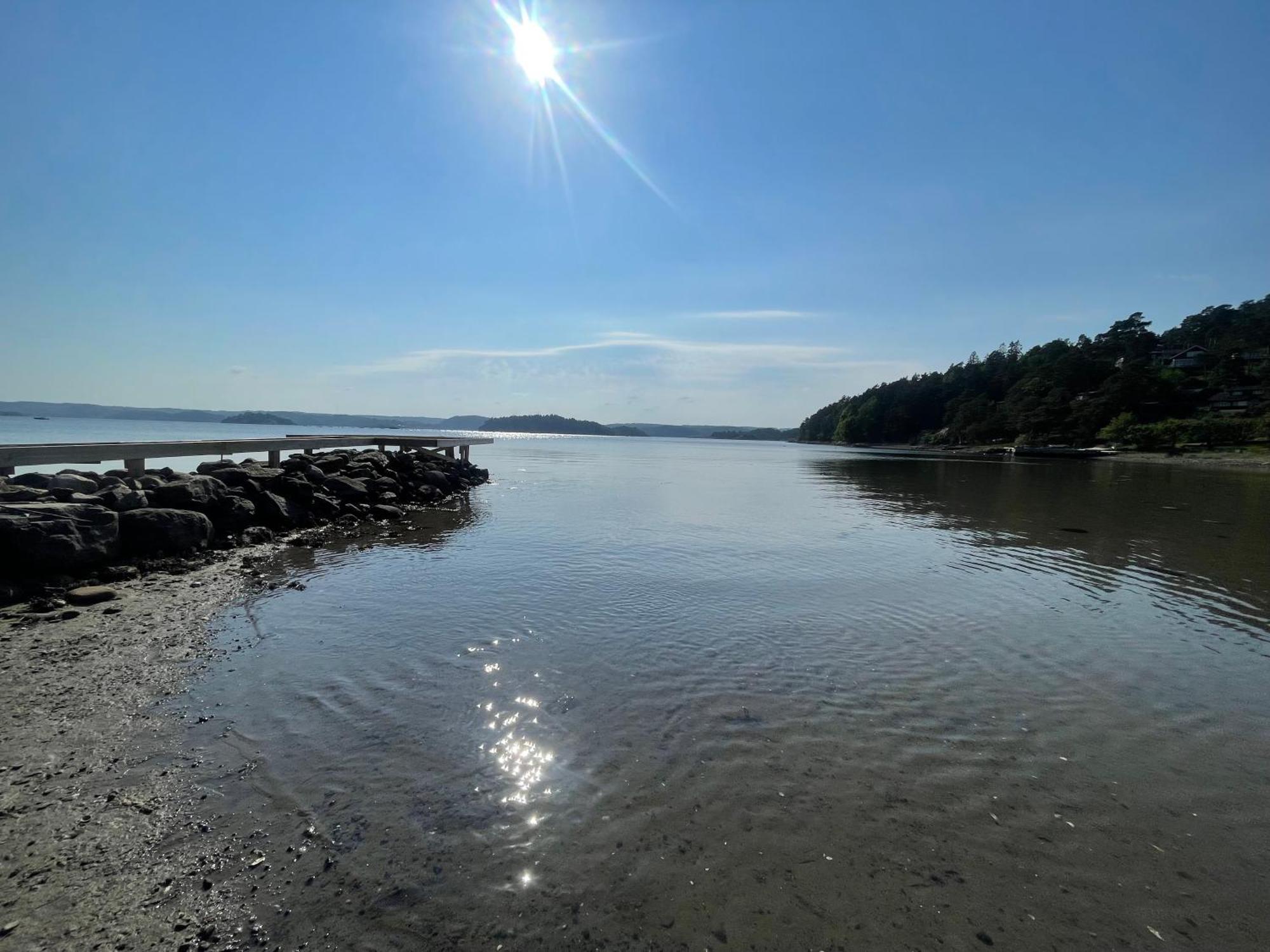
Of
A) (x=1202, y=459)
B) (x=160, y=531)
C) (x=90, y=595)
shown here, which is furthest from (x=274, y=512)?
(x=1202, y=459)

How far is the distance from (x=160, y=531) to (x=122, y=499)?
1.24 m

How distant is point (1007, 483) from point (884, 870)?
39.2m

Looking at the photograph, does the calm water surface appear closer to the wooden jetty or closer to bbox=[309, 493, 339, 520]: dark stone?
bbox=[309, 493, 339, 520]: dark stone

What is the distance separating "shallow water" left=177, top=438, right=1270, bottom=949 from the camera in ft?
10.2

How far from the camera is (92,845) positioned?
3404 mm

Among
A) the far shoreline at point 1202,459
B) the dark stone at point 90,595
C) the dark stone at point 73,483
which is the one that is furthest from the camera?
the far shoreline at point 1202,459

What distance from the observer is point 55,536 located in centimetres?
822

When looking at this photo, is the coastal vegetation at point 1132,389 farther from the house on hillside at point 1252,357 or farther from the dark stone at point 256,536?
the dark stone at point 256,536

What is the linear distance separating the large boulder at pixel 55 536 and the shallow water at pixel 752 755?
2.58 metres

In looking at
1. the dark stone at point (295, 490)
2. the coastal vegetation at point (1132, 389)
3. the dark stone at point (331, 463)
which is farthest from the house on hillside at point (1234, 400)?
the dark stone at point (295, 490)

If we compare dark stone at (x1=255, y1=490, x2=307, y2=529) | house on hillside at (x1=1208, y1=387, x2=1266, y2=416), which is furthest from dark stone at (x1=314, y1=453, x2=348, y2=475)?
house on hillside at (x1=1208, y1=387, x2=1266, y2=416)

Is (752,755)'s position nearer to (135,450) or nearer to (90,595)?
(90,595)

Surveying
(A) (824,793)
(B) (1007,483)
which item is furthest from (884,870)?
(B) (1007,483)

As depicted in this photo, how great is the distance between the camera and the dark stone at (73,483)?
37.9 ft
